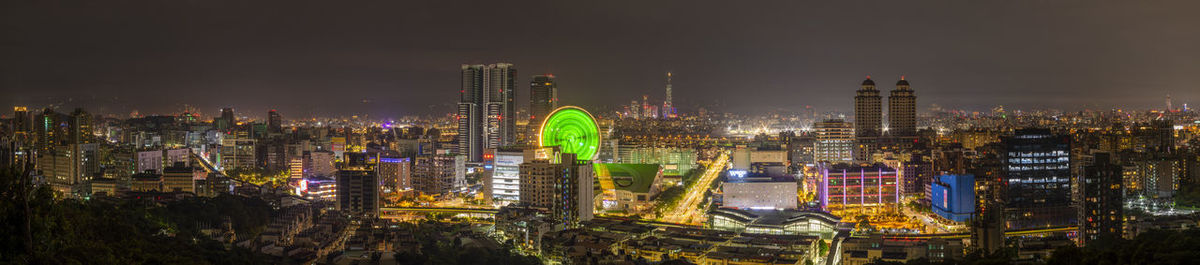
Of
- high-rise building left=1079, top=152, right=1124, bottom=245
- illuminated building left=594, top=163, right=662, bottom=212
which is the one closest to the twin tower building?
illuminated building left=594, top=163, right=662, bottom=212

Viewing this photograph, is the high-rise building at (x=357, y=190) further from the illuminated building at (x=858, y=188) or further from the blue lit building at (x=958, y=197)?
the blue lit building at (x=958, y=197)


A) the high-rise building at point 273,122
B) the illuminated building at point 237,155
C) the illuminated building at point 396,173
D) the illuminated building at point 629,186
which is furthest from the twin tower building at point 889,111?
the high-rise building at point 273,122

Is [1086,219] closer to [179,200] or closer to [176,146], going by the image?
[179,200]

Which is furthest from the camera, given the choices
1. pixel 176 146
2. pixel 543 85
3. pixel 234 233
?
pixel 543 85

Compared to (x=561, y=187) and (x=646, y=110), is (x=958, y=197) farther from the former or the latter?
(x=646, y=110)

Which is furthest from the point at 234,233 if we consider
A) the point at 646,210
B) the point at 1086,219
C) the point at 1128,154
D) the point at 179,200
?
the point at 1128,154
